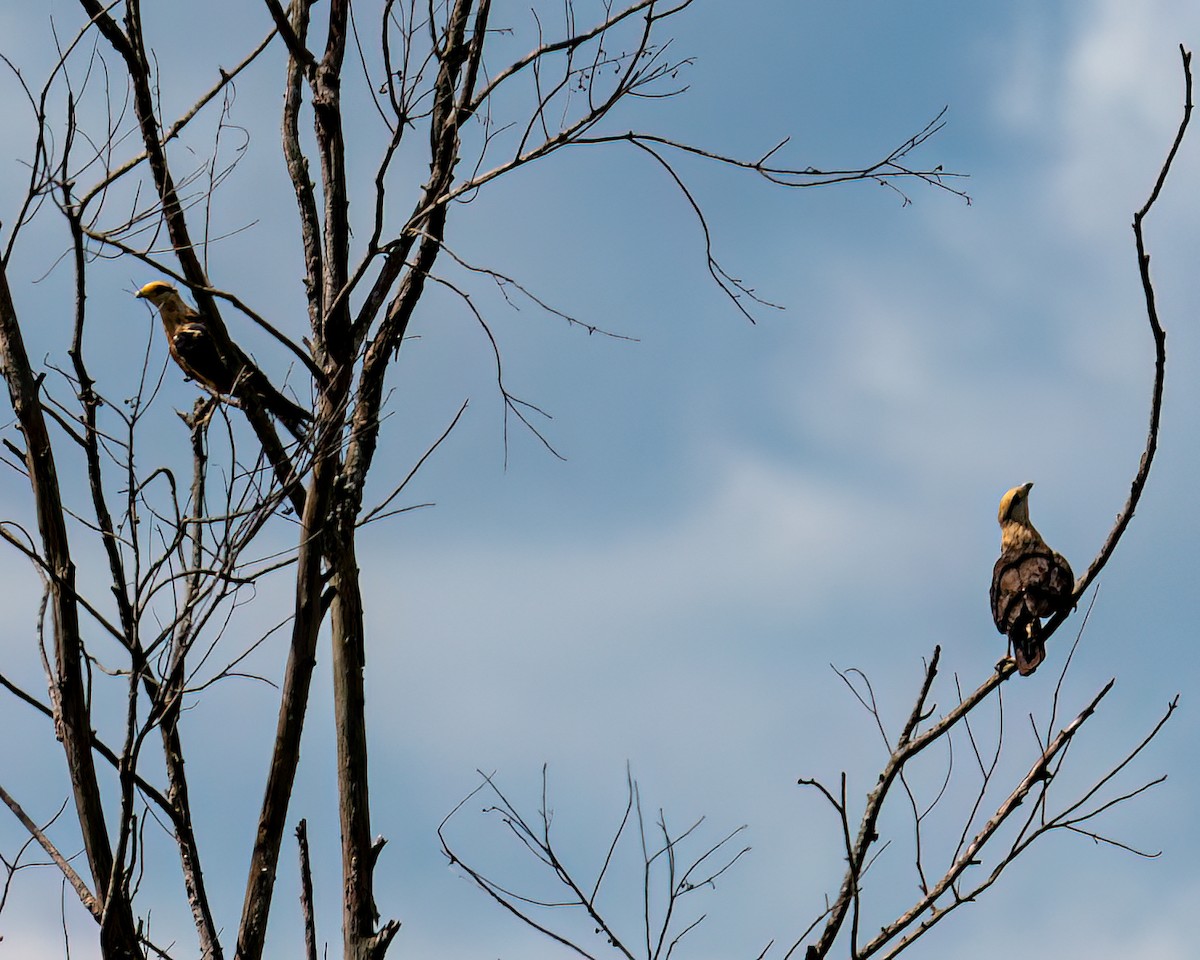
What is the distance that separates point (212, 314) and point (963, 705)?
2.55m

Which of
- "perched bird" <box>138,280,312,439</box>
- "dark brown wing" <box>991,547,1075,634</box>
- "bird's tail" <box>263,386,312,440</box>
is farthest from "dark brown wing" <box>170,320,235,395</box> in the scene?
"dark brown wing" <box>991,547,1075,634</box>

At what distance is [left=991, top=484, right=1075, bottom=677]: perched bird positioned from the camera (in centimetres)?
528

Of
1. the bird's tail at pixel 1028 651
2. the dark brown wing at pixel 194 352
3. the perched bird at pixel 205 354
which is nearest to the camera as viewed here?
the perched bird at pixel 205 354

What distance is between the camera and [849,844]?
138 inches

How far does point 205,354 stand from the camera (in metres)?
7.07

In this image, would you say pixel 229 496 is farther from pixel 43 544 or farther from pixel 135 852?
pixel 135 852

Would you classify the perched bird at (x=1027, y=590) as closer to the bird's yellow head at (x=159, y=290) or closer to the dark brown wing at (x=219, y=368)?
the dark brown wing at (x=219, y=368)

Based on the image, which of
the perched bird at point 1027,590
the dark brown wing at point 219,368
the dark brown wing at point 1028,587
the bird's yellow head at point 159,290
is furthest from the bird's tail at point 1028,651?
the bird's yellow head at point 159,290

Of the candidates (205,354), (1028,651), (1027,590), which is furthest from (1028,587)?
(205,354)

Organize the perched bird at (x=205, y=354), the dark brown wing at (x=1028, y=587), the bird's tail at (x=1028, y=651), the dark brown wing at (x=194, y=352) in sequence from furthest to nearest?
the dark brown wing at (x=194, y=352) → the dark brown wing at (x=1028, y=587) → the bird's tail at (x=1028, y=651) → the perched bird at (x=205, y=354)

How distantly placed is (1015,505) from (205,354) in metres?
4.48

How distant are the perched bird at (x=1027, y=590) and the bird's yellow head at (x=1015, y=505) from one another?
0.37ft

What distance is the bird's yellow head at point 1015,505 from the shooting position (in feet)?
22.4

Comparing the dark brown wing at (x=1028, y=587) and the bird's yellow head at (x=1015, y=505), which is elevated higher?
the bird's yellow head at (x=1015, y=505)
